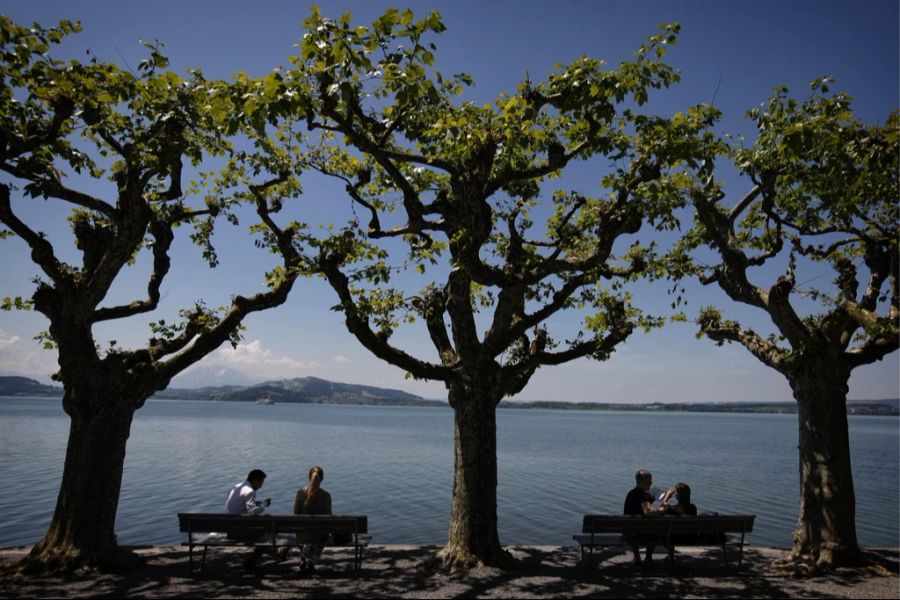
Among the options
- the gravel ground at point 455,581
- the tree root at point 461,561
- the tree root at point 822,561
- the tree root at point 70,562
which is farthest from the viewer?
the tree root at point 822,561

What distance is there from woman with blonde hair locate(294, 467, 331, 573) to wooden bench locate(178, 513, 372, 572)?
0.89 ft

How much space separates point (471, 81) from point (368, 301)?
471 centimetres

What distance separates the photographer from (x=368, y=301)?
11.6 metres

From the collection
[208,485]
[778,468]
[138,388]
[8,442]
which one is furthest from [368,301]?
[8,442]

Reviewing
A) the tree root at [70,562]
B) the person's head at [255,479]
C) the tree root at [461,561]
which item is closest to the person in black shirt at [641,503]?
the tree root at [461,561]

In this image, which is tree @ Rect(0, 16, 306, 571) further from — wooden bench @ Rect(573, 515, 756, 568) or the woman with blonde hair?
A: wooden bench @ Rect(573, 515, 756, 568)

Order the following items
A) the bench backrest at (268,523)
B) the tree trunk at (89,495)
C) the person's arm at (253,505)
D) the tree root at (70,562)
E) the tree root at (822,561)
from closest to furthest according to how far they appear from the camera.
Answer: the tree root at (70,562), the tree trunk at (89,495), the bench backrest at (268,523), the tree root at (822,561), the person's arm at (253,505)

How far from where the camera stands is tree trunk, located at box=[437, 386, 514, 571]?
10328 mm

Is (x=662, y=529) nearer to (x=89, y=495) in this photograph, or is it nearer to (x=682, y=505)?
(x=682, y=505)

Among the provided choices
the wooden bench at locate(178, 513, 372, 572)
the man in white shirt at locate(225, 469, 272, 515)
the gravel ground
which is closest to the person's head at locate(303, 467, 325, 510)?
the wooden bench at locate(178, 513, 372, 572)

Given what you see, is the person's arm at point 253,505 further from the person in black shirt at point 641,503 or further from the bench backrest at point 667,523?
the person in black shirt at point 641,503

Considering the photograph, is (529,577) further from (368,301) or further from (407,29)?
(407,29)

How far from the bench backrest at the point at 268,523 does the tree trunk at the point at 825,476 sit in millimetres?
8435

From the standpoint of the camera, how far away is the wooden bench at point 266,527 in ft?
31.7
